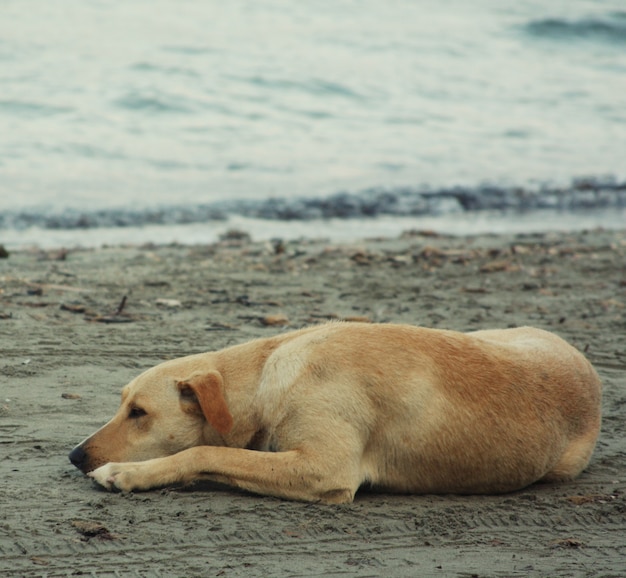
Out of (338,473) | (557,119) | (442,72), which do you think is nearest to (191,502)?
(338,473)

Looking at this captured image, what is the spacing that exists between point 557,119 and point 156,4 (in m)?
13.3

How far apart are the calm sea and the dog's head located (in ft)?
26.5

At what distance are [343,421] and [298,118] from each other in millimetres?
17544

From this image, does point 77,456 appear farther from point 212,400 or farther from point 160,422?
point 212,400

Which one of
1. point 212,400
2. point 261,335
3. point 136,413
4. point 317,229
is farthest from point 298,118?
point 212,400

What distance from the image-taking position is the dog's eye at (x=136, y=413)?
4.89 metres

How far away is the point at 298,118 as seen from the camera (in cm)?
2158

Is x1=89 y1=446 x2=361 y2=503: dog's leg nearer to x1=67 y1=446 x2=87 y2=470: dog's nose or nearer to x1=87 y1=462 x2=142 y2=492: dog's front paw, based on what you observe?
x1=87 y1=462 x2=142 y2=492: dog's front paw

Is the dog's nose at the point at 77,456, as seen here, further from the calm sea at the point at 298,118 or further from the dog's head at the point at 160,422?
the calm sea at the point at 298,118

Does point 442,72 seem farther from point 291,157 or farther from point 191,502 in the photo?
point 191,502

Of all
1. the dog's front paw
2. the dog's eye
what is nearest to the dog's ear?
the dog's eye

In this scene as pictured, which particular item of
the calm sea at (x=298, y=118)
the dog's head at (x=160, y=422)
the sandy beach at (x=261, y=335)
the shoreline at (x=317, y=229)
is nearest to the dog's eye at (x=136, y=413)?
the dog's head at (x=160, y=422)

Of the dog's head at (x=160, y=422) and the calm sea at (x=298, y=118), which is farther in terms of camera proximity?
the calm sea at (x=298, y=118)

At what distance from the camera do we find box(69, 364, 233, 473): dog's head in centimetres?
480
